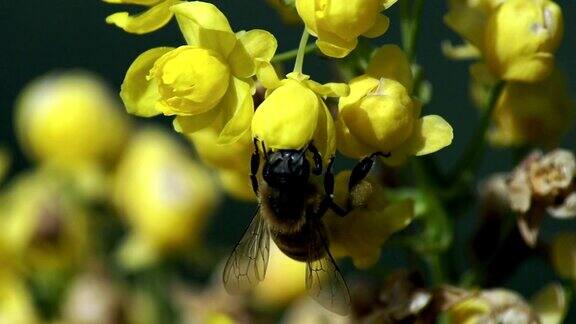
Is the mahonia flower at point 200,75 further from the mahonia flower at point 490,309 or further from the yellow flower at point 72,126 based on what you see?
the yellow flower at point 72,126

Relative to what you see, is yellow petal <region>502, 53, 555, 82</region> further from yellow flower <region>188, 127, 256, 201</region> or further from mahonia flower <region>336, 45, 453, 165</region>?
yellow flower <region>188, 127, 256, 201</region>

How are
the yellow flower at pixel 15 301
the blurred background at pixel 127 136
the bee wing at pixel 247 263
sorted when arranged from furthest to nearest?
the blurred background at pixel 127 136
the yellow flower at pixel 15 301
the bee wing at pixel 247 263

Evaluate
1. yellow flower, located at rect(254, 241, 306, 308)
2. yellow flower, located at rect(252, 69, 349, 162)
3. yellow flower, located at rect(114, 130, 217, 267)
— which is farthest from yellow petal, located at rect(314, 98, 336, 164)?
yellow flower, located at rect(114, 130, 217, 267)

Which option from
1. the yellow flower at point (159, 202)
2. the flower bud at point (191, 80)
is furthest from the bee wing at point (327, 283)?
the yellow flower at point (159, 202)

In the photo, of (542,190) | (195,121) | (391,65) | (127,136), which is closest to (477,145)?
(542,190)

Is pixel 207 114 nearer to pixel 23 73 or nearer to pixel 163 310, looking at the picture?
pixel 163 310

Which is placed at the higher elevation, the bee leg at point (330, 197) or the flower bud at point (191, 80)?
the flower bud at point (191, 80)
